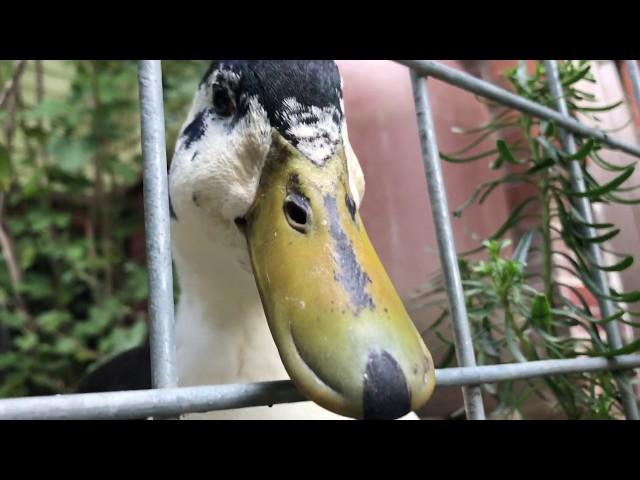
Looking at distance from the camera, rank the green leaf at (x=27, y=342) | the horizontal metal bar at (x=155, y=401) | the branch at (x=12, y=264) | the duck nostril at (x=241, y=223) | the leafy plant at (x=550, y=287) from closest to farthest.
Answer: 1. the horizontal metal bar at (x=155, y=401)
2. the duck nostril at (x=241, y=223)
3. the leafy plant at (x=550, y=287)
4. the green leaf at (x=27, y=342)
5. the branch at (x=12, y=264)

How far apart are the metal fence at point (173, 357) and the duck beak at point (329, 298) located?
0.05 meters

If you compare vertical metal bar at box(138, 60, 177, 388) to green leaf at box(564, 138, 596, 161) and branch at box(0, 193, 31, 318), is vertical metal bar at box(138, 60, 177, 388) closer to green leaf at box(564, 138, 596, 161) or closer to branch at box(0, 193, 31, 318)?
green leaf at box(564, 138, 596, 161)

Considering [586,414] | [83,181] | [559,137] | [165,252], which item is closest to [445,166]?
[559,137]

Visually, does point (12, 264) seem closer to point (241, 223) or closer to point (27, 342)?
point (27, 342)

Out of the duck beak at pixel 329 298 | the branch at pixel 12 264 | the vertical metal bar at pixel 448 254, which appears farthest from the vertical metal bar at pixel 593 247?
the branch at pixel 12 264

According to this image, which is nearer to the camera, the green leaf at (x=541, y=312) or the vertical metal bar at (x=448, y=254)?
the vertical metal bar at (x=448, y=254)

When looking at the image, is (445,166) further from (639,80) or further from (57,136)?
(57,136)

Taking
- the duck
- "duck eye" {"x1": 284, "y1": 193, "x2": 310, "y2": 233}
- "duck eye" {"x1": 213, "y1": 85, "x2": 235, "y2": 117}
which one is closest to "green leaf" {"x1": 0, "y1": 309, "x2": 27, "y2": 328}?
the duck

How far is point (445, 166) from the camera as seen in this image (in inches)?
44.5

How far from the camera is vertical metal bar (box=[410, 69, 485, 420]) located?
550mm

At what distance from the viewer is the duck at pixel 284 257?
0.40 m

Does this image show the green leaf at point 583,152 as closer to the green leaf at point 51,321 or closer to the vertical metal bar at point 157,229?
the vertical metal bar at point 157,229
